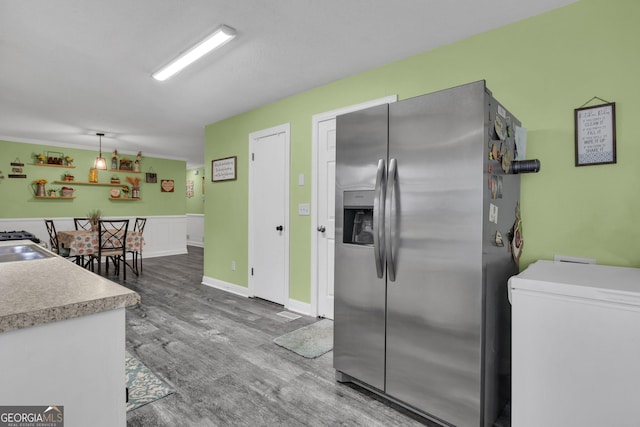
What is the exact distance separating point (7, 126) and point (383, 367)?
6.62m

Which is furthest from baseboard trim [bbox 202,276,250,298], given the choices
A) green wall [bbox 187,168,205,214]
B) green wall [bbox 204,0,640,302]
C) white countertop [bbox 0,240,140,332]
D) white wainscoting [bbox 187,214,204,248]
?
green wall [bbox 187,168,205,214]

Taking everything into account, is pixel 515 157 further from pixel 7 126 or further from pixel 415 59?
pixel 7 126

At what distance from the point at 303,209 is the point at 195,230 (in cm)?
704

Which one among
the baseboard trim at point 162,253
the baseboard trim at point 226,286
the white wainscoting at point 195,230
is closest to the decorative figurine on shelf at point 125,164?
the baseboard trim at point 162,253

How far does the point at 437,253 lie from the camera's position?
1648mm

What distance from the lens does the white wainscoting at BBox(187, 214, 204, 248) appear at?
30.7 feet

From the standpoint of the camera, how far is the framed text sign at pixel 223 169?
14.7ft

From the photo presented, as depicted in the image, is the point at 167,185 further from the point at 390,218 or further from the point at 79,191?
the point at 390,218

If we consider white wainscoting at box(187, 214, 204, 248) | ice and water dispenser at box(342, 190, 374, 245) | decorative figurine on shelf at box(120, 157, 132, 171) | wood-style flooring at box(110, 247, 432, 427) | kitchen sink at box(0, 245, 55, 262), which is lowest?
wood-style flooring at box(110, 247, 432, 427)

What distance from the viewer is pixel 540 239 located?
2061 millimetres

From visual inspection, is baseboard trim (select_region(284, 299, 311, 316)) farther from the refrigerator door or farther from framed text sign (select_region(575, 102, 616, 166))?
framed text sign (select_region(575, 102, 616, 166))

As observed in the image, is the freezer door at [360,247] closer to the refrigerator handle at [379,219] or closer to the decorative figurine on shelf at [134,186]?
the refrigerator handle at [379,219]

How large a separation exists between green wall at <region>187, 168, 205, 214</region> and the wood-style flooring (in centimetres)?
616

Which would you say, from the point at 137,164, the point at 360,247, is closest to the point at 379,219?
the point at 360,247
